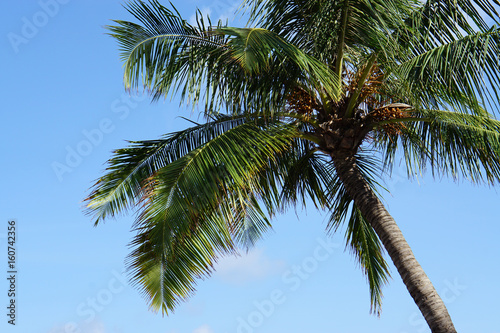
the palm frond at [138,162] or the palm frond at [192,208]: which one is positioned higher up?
the palm frond at [138,162]

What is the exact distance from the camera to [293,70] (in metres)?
8.11

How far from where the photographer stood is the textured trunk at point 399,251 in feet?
24.2

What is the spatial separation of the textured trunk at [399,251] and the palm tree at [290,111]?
0.01m

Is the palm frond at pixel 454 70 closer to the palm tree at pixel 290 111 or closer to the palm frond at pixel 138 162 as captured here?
the palm tree at pixel 290 111

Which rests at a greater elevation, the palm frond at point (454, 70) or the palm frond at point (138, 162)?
the palm frond at point (138, 162)

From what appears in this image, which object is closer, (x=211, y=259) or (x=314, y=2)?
(x=211, y=259)

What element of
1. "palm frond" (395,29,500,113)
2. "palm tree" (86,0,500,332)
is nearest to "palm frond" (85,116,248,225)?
"palm tree" (86,0,500,332)

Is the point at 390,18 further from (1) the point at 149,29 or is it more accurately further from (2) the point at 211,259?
(2) the point at 211,259

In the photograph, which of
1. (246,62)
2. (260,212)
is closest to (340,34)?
(246,62)

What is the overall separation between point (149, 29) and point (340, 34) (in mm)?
2754

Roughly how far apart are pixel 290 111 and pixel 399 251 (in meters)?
2.55

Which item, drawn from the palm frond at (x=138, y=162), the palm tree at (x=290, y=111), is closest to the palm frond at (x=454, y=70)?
the palm tree at (x=290, y=111)

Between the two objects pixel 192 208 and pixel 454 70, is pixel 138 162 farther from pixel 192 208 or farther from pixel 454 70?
pixel 454 70

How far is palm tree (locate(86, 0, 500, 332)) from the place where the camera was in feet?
24.3
